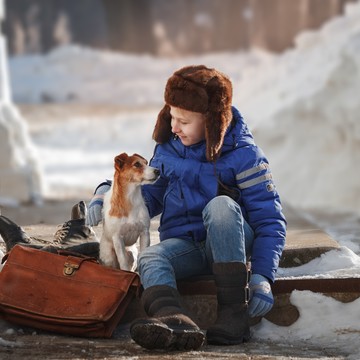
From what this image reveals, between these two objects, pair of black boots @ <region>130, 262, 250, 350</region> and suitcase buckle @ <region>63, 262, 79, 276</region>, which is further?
suitcase buckle @ <region>63, 262, 79, 276</region>

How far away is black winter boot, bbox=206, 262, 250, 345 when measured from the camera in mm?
3494

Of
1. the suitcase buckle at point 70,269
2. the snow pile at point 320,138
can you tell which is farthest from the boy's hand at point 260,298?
the snow pile at point 320,138

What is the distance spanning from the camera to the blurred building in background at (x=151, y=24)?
24172mm

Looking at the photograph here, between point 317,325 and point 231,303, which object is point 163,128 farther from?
point 317,325

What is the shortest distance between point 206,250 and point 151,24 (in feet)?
72.8

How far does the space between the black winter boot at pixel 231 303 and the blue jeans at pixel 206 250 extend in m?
0.04

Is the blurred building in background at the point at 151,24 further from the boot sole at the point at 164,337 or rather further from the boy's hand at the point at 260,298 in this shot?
the boot sole at the point at 164,337

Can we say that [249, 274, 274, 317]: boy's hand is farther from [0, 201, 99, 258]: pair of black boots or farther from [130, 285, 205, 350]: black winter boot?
[0, 201, 99, 258]: pair of black boots

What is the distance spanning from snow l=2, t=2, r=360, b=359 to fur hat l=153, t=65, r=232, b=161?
65 centimetres

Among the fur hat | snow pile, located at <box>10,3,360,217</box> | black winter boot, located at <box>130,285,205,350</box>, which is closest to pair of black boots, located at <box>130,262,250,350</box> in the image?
black winter boot, located at <box>130,285,205,350</box>

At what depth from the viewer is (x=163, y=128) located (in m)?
3.91

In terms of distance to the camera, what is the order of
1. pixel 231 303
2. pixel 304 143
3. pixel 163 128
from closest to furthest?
pixel 231 303, pixel 163 128, pixel 304 143

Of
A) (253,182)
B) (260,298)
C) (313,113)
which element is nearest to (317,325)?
(260,298)

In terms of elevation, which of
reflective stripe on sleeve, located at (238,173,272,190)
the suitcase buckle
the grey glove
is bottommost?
the suitcase buckle
